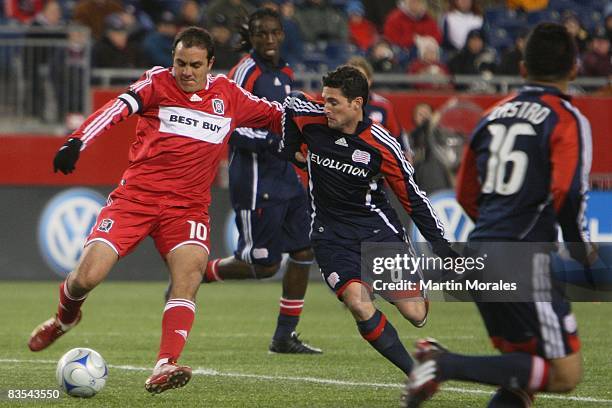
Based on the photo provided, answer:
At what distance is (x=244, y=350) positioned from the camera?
9.05 m

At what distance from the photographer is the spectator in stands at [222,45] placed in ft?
51.5

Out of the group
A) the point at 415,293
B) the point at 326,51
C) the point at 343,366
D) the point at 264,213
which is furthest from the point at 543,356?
the point at 326,51

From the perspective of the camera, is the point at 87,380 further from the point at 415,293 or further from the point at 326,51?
the point at 326,51

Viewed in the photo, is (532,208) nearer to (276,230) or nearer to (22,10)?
(276,230)

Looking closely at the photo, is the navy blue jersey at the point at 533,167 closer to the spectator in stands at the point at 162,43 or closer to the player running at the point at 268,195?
the player running at the point at 268,195

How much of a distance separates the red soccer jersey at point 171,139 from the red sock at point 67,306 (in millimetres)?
670

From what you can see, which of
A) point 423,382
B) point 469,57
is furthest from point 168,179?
point 469,57

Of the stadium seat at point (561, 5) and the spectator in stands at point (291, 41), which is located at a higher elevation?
the stadium seat at point (561, 5)

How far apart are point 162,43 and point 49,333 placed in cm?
911

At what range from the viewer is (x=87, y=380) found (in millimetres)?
6629

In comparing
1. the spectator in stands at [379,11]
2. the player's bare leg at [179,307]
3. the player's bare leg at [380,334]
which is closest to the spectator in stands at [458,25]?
the spectator in stands at [379,11]

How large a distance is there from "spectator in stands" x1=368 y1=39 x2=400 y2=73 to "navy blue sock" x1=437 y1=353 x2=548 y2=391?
11.6 metres

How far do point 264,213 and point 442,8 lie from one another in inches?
486

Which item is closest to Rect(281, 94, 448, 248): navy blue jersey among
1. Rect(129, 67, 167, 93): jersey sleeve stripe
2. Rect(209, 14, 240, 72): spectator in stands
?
Rect(129, 67, 167, 93): jersey sleeve stripe
